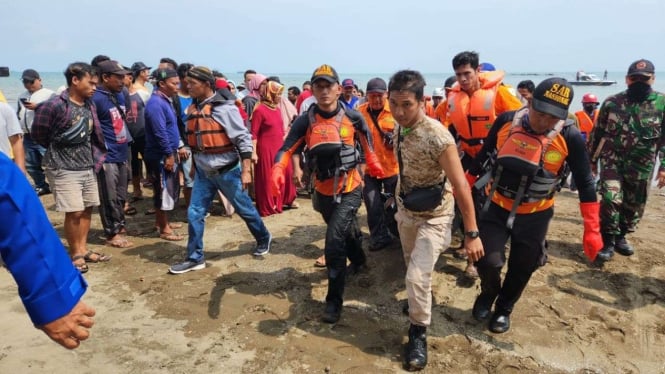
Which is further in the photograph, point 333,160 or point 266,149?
point 266,149

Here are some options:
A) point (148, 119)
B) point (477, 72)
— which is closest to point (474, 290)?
point (477, 72)

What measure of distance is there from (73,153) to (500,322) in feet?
15.0

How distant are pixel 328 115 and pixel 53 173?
3049 millimetres

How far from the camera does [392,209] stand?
5070 millimetres

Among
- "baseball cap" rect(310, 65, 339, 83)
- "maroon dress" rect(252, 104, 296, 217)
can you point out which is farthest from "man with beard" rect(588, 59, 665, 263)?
"maroon dress" rect(252, 104, 296, 217)

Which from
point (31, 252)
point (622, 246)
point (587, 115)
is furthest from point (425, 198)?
point (587, 115)

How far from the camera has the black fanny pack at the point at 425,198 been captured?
10.2 ft

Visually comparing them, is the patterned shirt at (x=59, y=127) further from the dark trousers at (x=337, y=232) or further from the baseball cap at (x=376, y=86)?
the baseball cap at (x=376, y=86)

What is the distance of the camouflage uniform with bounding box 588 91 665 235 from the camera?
4.78 metres

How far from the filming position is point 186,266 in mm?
4676

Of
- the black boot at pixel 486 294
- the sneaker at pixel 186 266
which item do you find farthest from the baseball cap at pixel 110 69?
the black boot at pixel 486 294

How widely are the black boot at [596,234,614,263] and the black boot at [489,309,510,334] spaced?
2.17m

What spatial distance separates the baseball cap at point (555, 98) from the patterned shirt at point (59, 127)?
14.7ft

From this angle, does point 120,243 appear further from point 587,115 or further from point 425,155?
point 587,115
